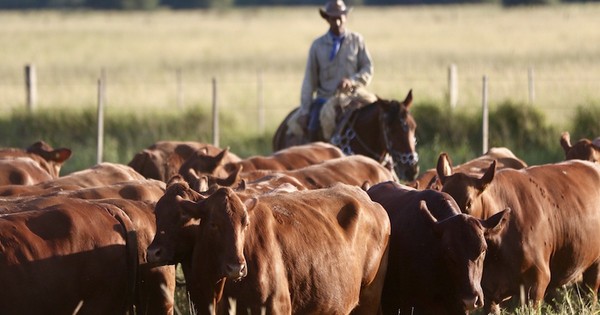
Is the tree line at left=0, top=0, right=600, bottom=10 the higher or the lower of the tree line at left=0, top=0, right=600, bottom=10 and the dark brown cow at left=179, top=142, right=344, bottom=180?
the higher

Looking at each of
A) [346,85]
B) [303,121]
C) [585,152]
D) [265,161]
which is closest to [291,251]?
[585,152]

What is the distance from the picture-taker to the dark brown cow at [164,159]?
12.3m

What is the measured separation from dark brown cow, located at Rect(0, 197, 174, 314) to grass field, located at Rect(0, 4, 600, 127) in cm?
1239

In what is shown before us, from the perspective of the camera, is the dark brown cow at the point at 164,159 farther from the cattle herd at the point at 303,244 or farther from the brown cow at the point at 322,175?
the cattle herd at the point at 303,244

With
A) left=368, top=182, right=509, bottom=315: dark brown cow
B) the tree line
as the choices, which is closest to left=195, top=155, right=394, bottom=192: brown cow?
left=368, top=182, right=509, bottom=315: dark brown cow

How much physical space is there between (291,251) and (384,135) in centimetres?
615

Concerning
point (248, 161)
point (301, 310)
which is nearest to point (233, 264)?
point (301, 310)

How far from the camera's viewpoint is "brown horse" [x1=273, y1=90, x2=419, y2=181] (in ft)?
42.5

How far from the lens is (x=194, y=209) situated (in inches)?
265

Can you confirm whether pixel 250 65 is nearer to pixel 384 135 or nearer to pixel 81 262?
pixel 384 135

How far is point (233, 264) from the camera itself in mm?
6492

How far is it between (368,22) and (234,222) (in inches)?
2226

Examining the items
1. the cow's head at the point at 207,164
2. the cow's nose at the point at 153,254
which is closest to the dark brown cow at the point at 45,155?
the cow's head at the point at 207,164

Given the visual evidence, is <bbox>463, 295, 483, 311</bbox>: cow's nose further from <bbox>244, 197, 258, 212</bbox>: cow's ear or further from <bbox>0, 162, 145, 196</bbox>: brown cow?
<bbox>0, 162, 145, 196</bbox>: brown cow
